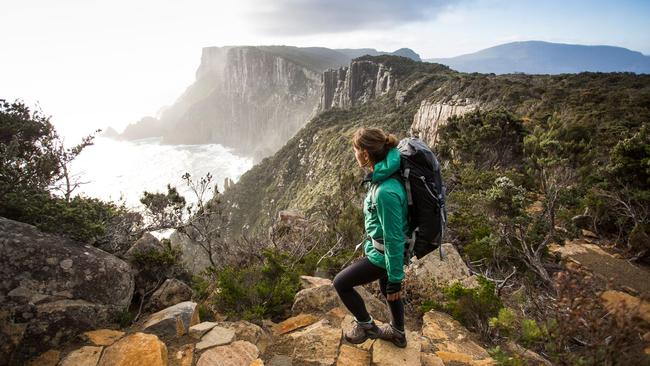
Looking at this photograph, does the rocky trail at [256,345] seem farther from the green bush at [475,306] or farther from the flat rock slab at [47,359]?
the green bush at [475,306]

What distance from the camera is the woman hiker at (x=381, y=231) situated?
247 cm

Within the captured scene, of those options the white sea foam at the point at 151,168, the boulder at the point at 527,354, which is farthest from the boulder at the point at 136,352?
the white sea foam at the point at 151,168

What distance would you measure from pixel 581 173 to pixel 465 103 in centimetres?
2722

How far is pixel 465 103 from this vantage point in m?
36.4

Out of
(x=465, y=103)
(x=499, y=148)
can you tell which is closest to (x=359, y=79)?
(x=465, y=103)

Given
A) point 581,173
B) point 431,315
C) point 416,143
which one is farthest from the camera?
point 581,173

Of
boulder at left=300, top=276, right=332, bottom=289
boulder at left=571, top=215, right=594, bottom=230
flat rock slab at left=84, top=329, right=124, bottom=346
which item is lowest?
boulder at left=571, top=215, right=594, bottom=230

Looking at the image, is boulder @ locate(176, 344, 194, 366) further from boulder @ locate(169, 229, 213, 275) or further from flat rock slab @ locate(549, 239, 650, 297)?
flat rock slab @ locate(549, 239, 650, 297)

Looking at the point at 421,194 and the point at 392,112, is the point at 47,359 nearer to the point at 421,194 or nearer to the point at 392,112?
the point at 421,194

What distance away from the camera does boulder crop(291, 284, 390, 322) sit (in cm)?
419

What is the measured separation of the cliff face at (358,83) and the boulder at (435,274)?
250 feet

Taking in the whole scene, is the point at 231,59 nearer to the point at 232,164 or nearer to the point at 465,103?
the point at 232,164

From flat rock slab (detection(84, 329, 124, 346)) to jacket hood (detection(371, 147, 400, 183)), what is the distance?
3078 millimetres

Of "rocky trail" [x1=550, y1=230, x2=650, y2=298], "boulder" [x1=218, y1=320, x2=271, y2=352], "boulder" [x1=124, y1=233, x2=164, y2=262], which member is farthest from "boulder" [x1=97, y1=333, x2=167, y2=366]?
"rocky trail" [x1=550, y1=230, x2=650, y2=298]
